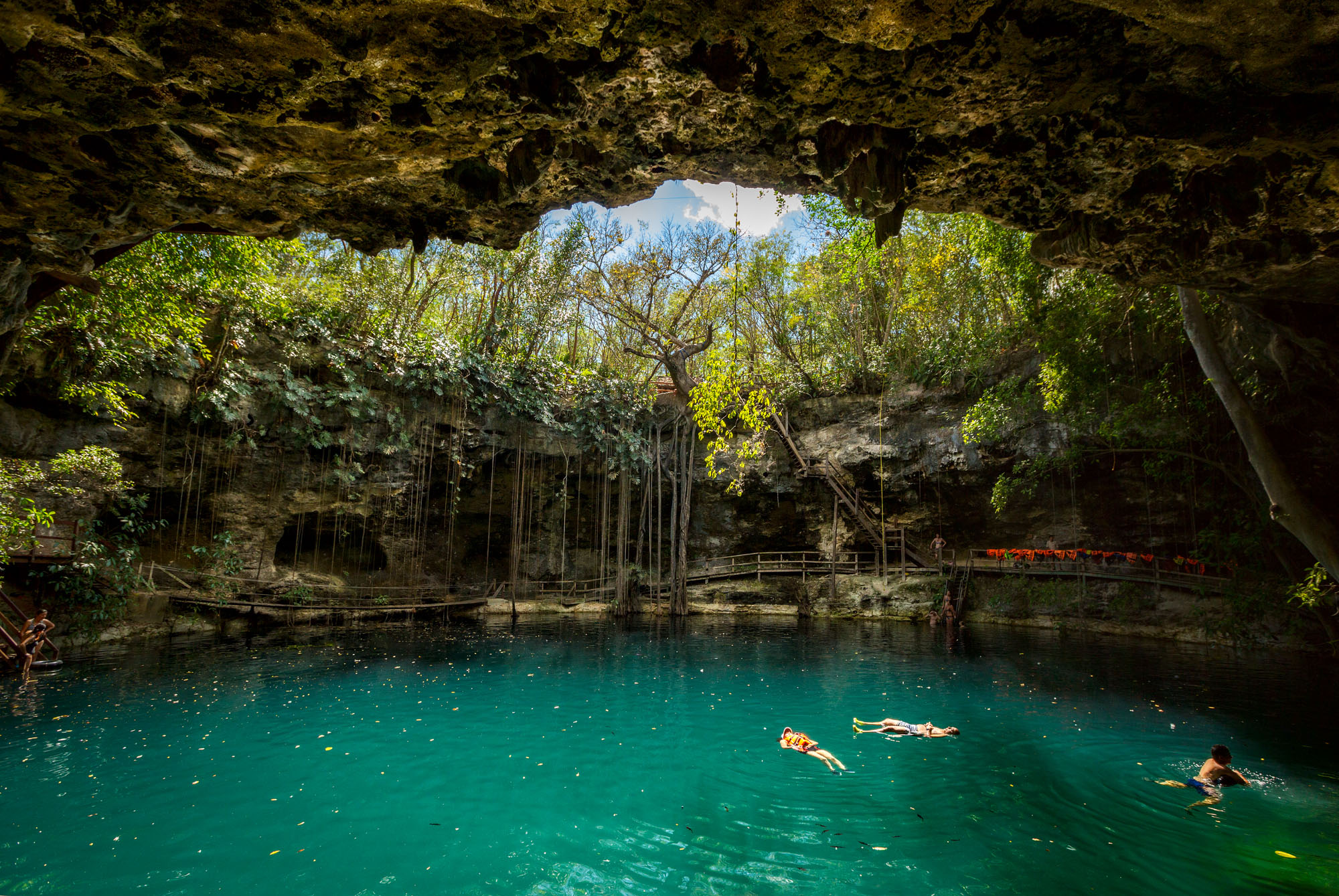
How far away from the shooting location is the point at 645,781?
219 inches

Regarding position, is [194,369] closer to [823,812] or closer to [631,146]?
[631,146]

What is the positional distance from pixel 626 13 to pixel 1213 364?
9.21m

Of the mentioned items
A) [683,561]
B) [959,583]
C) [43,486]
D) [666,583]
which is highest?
[43,486]

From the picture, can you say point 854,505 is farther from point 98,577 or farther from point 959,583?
point 98,577

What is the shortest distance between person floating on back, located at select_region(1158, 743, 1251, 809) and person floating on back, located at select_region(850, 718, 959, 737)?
1921 millimetres

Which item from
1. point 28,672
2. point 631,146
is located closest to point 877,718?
point 631,146

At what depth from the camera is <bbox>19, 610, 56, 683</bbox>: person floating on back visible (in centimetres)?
847

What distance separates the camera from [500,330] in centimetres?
2062

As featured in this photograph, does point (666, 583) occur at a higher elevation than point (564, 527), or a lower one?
lower

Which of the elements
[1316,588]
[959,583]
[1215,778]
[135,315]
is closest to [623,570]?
[959,583]

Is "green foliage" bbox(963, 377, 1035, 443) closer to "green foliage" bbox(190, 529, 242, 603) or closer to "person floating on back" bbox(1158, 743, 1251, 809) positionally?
"person floating on back" bbox(1158, 743, 1251, 809)

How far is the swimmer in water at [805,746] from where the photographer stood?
600 centimetres

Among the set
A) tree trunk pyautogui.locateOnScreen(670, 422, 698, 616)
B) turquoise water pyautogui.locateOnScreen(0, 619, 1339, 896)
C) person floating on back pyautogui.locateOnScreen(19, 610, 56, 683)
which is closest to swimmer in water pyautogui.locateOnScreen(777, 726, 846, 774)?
turquoise water pyautogui.locateOnScreen(0, 619, 1339, 896)

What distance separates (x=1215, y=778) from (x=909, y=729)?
2.62 metres
